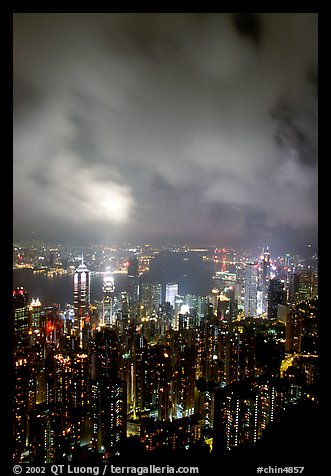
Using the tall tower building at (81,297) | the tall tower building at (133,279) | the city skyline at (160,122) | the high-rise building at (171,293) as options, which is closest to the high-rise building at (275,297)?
the city skyline at (160,122)

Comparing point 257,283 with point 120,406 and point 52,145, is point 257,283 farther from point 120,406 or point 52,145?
point 52,145

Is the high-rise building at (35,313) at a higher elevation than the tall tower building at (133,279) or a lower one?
lower

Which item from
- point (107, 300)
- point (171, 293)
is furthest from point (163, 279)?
point (107, 300)

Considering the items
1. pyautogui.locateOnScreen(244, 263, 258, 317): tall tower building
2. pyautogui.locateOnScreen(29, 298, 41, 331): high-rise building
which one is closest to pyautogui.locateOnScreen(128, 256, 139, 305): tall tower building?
pyautogui.locateOnScreen(29, 298, 41, 331): high-rise building

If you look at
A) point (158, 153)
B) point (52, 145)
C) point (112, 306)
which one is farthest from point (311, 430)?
point (52, 145)

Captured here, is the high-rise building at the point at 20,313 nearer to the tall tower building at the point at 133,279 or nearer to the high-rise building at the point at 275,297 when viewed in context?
the tall tower building at the point at 133,279

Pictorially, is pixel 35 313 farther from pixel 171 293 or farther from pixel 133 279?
pixel 171 293

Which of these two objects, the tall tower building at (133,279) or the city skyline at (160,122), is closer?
the city skyline at (160,122)

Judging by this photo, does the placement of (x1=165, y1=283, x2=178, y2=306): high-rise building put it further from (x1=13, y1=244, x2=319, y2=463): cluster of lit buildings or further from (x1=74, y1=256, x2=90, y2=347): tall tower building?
(x1=74, y1=256, x2=90, y2=347): tall tower building
